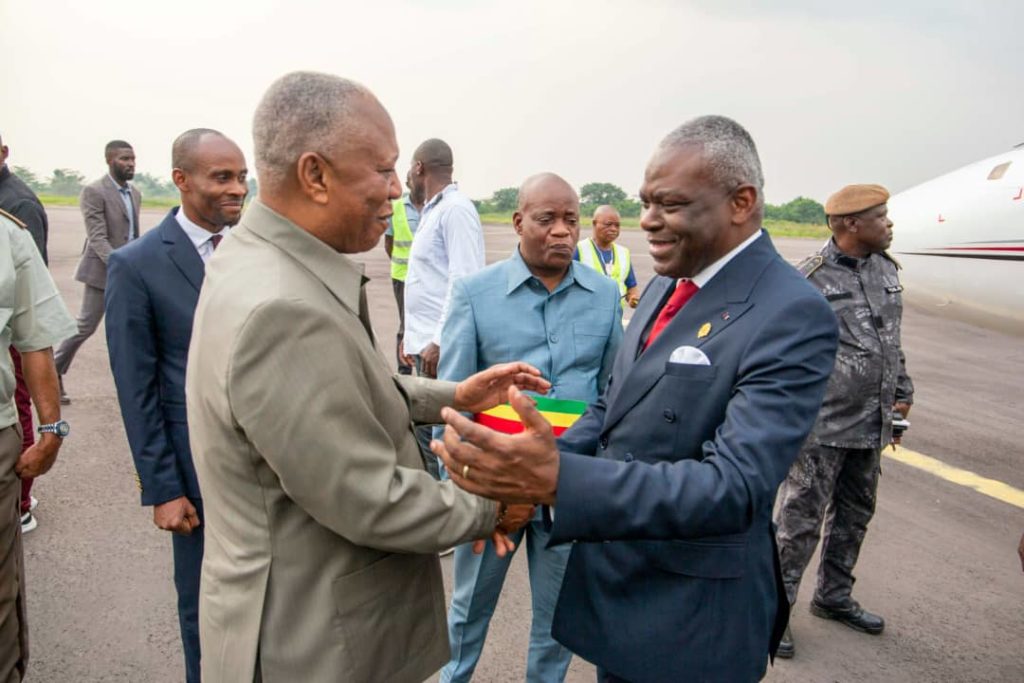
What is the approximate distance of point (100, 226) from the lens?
22.7 feet

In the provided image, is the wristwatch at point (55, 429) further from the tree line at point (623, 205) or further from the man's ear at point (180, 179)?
the tree line at point (623, 205)

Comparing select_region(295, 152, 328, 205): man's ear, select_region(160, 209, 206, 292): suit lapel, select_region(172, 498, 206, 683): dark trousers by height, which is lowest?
select_region(172, 498, 206, 683): dark trousers

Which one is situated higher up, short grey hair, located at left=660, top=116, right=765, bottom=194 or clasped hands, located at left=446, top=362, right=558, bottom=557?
short grey hair, located at left=660, top=116, right=765, bottom=194

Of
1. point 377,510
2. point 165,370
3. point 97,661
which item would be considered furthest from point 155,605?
point 377,510

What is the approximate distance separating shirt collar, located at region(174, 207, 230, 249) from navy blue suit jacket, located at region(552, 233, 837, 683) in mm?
1713

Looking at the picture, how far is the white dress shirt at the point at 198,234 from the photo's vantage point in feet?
8.95

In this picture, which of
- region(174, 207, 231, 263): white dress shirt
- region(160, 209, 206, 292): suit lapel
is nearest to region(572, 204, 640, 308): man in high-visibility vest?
region(174, 207, 231, 263): white dress shirt

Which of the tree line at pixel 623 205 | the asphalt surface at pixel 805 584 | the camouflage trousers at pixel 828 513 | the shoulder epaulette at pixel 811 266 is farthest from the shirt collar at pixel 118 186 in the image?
the tree line at pixel 623 205

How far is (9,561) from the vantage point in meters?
2.59

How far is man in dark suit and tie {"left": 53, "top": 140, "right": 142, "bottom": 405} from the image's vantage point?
6.54m

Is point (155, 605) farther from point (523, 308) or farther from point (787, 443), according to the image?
point (787, 443)

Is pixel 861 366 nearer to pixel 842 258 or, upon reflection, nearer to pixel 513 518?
pixel 842 258

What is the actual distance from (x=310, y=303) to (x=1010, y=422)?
7.64 m

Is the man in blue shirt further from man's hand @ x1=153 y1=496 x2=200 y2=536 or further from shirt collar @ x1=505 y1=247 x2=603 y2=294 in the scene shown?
man's hand @ x1=153 y1=496 x2=200 y2=536
